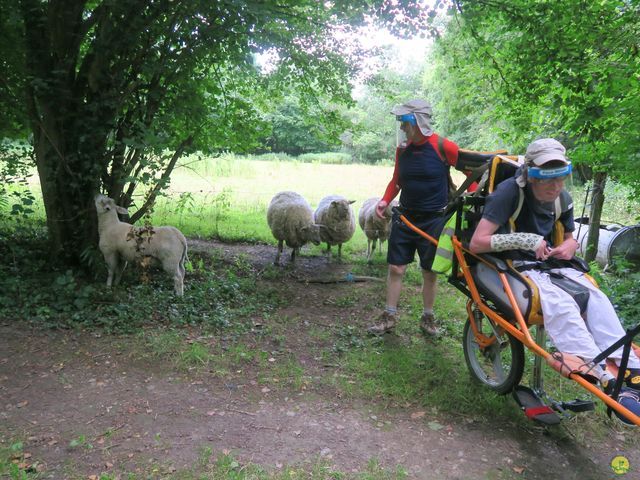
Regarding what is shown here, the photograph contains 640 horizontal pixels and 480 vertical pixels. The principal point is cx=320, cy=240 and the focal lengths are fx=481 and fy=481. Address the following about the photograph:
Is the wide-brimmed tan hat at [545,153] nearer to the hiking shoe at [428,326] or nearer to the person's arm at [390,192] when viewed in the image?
the person's arm at [390,192]

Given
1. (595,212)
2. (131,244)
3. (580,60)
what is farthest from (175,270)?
(595,212)

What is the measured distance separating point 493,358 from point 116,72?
5.08 metres

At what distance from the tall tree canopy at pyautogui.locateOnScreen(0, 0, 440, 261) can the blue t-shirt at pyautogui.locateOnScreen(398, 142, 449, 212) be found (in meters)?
1.75

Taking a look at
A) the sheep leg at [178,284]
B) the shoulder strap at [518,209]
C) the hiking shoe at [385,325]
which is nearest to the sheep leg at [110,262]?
the sheep leg at [178,284]

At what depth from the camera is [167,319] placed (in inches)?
208

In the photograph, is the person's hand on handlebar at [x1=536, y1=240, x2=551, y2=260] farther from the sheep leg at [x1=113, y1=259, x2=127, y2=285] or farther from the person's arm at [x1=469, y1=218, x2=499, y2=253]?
the sheep leg at [x1=113, y1=259, x2=127, y2=285]

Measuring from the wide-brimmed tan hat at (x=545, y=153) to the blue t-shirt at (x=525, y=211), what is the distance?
0.82 feet

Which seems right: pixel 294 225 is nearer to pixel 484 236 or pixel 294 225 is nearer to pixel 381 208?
pixel 381 208

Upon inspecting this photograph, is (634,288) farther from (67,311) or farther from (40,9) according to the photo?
(40,9)

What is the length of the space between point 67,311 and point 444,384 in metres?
3.93

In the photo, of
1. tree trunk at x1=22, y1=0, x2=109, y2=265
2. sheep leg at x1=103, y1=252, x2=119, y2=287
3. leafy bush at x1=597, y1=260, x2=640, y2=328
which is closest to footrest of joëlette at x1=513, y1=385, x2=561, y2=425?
leafy bush at x1=597, y1=260, x2=640, y2=328

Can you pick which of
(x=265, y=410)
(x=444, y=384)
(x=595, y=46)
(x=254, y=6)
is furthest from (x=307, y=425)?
(x=595, y=46)

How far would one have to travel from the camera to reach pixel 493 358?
404 cm

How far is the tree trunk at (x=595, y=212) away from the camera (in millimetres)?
8406
